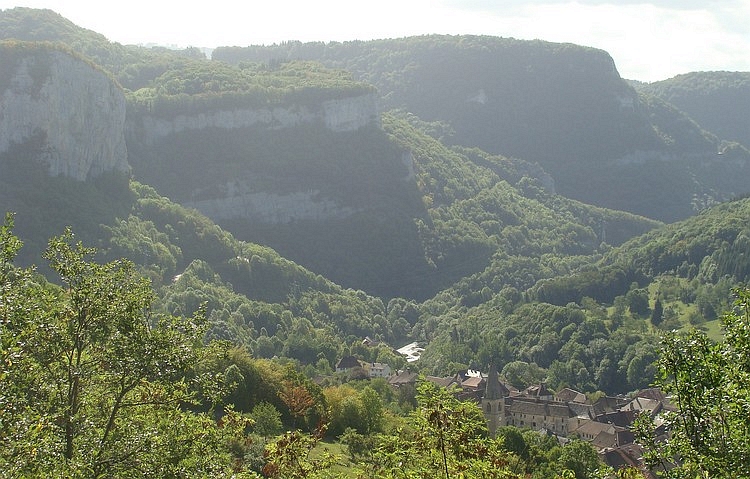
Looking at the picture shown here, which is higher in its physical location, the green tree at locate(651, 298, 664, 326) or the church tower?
the church tower

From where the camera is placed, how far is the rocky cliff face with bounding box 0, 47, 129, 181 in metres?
134

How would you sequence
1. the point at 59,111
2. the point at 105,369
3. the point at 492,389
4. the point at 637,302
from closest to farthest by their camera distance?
1. the point at 105,369
2. the point at 492,389
3. the point at 59,111
4. the point at 637,302

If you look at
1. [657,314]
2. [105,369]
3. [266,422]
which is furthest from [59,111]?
[105,369]

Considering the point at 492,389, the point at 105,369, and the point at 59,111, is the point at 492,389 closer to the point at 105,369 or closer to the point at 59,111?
the point at 105,369

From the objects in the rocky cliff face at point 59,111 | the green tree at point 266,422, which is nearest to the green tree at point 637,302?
the rocky cliff face at point 59,111

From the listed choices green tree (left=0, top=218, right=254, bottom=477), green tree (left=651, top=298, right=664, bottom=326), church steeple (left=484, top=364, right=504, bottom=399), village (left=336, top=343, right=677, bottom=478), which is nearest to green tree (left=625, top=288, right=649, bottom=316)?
green tree (left=651, top=298, right=664, bottom=326)

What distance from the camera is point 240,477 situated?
68.6 feet

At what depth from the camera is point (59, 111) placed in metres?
138

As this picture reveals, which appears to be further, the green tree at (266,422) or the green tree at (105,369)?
the green tree at (266,422)

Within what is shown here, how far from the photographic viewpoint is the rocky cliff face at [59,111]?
134000 mm

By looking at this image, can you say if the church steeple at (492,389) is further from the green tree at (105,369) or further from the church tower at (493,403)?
the green tree at (105,369)

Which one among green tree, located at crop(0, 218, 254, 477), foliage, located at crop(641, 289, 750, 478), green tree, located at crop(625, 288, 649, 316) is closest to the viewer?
foliage, located at crop(641, 289, 750, 478)

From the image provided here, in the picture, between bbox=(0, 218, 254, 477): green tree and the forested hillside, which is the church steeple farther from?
bbox=(0, 218, 254, 477): green tree

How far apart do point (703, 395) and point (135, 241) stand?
4861 inches
